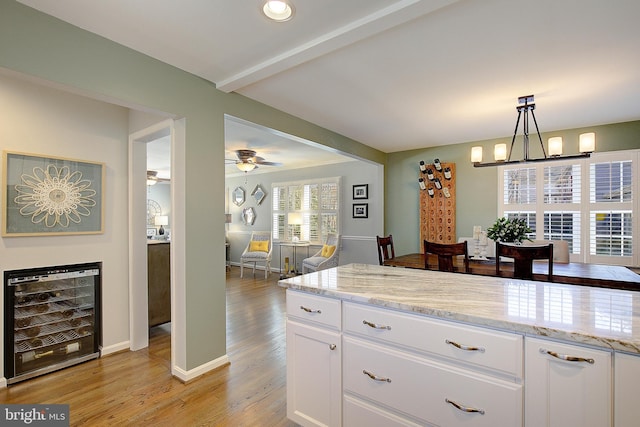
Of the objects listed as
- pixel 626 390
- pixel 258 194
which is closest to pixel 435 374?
pixel 626 390

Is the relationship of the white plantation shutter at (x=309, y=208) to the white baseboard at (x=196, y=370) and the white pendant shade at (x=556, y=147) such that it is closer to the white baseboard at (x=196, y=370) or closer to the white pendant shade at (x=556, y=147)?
the white pendant shade at (x=556, y=147)

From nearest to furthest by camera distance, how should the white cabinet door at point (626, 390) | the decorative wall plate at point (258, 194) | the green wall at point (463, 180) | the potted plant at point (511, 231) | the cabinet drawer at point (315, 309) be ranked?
1. the white cabinet door at point (626, 390)
2. the cabinet drawer at point (315, 309)
3. the potted plant at point (511, 231)
4. the green wall at point (463, 180)
5. the decorative wall plate at point (258, 194)

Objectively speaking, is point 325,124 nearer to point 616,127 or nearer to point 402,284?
point 402,284

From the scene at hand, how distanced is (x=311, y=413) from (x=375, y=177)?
4683mm

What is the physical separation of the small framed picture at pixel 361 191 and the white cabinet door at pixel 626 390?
16.5 feet

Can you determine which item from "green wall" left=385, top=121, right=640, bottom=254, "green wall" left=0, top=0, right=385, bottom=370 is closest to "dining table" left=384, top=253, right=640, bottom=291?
"green wall" left=385, top=121, right=640, bottom=254

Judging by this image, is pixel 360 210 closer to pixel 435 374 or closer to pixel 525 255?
pixel 525 255

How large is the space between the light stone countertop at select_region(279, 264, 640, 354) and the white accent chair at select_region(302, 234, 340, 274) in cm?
377

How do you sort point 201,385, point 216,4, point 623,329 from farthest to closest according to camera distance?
point 201,385
point 216,4
point 623,329

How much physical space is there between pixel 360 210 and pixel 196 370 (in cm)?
420

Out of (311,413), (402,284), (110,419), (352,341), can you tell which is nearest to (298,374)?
(311,413)

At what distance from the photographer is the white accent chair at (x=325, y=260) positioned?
580cm

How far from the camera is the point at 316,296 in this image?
1.68 m

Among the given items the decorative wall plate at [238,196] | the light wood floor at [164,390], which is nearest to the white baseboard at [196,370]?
the light wood floor at [164,390]
